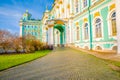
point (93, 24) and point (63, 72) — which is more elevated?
point (93, 24)

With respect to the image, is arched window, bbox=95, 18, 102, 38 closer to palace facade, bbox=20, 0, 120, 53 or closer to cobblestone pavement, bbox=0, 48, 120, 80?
palace facade, bbox=20, 0, 120, 53

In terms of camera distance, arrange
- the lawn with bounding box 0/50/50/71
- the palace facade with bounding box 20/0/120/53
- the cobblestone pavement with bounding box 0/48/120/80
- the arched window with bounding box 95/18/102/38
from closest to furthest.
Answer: the cobblestone pavement with bounding box 0/48/120/80
the lawn with bounding box 0/50/50/71
the palace facade with bounding box 20/0/120/53
the arched window with bounding box 95/18/102/38

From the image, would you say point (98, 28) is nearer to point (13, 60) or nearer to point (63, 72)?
point (13, 60)

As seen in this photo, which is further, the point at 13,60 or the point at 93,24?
the point at 93,24

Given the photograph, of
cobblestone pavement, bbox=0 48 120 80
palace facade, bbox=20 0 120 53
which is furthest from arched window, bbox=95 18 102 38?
cobblestone pavement, bbox=0 48 120 80

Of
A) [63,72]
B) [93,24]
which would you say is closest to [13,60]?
[63,72]

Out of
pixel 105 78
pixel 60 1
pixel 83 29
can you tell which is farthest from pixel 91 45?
pixel 60 1

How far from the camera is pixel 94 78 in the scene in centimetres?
537

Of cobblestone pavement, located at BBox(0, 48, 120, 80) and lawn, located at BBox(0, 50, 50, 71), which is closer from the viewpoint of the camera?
cobblestone pavement, located at BBox(0, 48, 120, 80)

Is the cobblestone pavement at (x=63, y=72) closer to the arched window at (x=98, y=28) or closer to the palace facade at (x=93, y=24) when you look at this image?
the palace facade at (x=93, y=24)

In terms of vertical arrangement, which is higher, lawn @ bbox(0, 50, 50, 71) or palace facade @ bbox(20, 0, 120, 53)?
palace facade @ bbox(20, 0, 120, 53)

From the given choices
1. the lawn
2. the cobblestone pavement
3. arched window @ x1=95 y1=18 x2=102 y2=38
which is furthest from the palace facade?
the lawn

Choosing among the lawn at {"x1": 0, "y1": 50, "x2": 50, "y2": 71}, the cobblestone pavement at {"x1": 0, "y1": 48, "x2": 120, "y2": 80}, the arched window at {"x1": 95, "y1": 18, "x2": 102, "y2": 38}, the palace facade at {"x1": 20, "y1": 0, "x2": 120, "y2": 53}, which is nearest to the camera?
the cobblestone pavement at {"x1": 0, "y1": 48, "x2": 120, "y2": 80}

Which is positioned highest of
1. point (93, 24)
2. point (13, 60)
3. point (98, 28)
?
point (93, 24)
